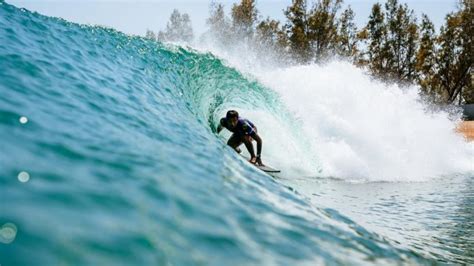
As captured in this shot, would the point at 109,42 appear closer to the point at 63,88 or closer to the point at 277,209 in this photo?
the point at 63,88

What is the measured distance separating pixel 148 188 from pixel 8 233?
969mm

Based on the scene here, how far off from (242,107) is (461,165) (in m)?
7.87

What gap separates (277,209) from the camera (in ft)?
10.1

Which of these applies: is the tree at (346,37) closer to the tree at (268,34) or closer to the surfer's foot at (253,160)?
the tree at (268,34)

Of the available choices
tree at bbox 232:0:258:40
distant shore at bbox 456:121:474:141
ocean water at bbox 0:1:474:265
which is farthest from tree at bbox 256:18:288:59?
ocean water at bbox 0:1:474:265

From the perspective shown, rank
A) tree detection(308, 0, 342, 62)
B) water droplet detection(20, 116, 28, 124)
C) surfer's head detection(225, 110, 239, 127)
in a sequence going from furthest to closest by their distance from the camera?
1. tree detection(308, 0, 342, 62)
2. surfer's head detection(225, 110, 239, 127)
3. water droplet detection(20, 116, 28, 124)

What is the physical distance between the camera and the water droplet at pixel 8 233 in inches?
78.3

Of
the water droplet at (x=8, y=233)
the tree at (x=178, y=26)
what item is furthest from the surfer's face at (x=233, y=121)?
the tree at (x=178, y=26)

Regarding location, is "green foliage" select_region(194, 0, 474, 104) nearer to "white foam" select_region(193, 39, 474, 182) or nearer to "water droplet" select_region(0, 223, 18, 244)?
"white foam" select_region(193, 39, 474, 182)

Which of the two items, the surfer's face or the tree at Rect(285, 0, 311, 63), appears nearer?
the surfer's face

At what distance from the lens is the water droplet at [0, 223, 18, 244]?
6.53ft

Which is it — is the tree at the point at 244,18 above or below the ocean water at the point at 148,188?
above

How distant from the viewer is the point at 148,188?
9.36 ft

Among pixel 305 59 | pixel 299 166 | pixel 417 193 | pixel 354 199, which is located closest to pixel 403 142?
pixel 299 166
